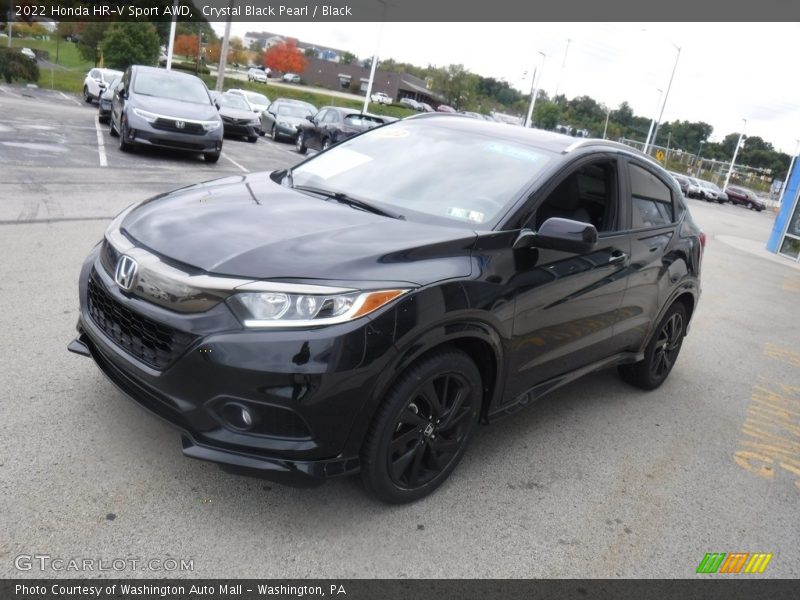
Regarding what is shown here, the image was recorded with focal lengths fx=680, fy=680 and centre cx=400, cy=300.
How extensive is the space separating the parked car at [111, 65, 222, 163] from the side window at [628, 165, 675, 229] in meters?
10.2

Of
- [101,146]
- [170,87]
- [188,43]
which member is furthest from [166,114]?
[188,43]

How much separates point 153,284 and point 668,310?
3917mm

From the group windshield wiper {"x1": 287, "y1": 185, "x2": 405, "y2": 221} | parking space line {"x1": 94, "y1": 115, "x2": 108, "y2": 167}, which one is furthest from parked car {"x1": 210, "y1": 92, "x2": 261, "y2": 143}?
windshield wiper {"x1": 287, "y1": 185, "x2": 405, "y2": 221}

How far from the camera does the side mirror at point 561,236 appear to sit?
3363 millimetres

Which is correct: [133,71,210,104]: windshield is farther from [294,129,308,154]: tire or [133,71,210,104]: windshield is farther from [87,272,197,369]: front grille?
[87,272,197,369]: front grille

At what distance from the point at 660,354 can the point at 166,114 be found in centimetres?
1063

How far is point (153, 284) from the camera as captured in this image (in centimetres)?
287

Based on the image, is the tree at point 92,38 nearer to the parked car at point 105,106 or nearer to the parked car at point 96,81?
the parked car at point 96,81

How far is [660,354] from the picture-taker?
546cm

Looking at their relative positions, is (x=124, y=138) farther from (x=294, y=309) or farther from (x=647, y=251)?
(x=294, y=309)

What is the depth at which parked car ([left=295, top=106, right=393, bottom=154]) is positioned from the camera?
768 inches

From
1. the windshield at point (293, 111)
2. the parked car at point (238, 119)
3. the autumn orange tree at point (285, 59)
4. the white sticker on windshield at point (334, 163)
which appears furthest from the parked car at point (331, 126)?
the autumn orange tree at point (285, 59)
